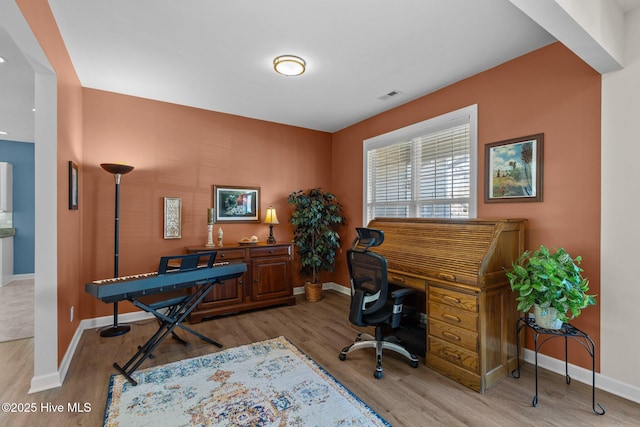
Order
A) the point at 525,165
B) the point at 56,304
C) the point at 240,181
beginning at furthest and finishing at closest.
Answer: the point at 240,181 < the point at 525,165 < the point at 56,304

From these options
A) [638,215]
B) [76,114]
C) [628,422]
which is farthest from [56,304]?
[638,215]

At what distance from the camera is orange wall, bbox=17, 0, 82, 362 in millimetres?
2036

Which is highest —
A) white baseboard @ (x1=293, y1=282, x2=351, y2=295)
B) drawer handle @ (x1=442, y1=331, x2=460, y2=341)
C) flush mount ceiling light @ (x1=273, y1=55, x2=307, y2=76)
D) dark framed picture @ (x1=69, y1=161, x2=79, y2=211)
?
flush mount ceiling light @ (x1=273, y1=55, x2=307, y2=76)

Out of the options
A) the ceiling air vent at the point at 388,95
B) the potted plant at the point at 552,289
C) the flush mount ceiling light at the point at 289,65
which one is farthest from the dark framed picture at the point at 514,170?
the flush mount ceiling light at the point at 289,65

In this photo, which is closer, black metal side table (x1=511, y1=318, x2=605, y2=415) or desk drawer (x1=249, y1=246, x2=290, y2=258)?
black metal side table (x1=511, y1=318, x2=605, y2=415)

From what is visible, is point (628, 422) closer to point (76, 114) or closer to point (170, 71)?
point (170, 71)

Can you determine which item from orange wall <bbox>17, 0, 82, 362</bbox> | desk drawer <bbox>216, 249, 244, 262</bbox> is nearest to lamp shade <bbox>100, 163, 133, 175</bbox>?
orange wall <bbox>17, 0, 82, 362</bbox>

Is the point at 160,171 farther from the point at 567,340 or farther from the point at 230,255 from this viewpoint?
the point at 567,340

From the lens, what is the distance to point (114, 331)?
327 cm

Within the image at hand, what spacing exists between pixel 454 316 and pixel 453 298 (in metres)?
0.14

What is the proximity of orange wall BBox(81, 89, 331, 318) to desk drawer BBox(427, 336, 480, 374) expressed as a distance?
2.75 m

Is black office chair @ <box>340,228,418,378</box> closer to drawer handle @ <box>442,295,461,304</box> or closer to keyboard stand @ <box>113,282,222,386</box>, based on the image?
drawer handle @ <box>442,295,461,304</box>

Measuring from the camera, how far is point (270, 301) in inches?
164

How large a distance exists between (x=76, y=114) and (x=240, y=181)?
1.99 meters
